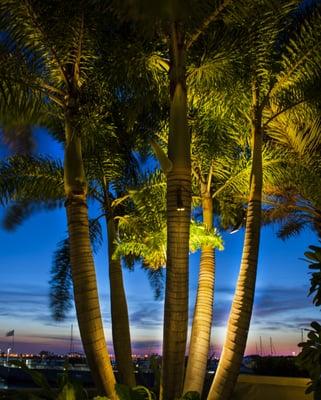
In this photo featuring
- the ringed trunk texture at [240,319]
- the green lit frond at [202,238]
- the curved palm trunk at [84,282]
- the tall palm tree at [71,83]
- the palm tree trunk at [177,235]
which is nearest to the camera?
the palm tree trunk at [177,235]

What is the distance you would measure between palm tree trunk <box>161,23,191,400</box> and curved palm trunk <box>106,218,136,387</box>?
11.6 ft

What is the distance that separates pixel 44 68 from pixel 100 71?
913 millimetres

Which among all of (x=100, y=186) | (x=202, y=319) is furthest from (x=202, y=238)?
(x=100, y=186)

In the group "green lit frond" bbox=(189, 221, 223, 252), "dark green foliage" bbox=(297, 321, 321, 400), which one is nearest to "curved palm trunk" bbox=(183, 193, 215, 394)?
"green lit frond" bbox=(189, 221, 223, 252)

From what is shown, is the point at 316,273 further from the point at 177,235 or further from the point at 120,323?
the point at 120,323

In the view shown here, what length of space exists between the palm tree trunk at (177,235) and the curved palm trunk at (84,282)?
44.5 inches

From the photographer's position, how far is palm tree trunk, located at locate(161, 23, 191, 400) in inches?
307

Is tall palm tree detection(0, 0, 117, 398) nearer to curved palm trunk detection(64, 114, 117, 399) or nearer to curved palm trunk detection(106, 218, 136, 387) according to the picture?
curved palm trunk detection(64, 114, 117, 399)

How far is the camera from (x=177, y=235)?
799cm

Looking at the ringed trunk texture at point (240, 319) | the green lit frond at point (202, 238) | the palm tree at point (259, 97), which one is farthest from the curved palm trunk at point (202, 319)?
the palm tree at point (259, 97)

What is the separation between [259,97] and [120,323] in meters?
5.01

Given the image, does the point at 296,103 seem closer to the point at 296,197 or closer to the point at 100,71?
the point at 100,71

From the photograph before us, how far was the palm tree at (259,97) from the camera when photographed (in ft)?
28.7

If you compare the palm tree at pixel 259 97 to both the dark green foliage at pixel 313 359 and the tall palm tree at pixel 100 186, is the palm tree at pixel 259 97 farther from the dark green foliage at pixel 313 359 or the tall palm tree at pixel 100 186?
the tall palm tree at pixel 100 186
